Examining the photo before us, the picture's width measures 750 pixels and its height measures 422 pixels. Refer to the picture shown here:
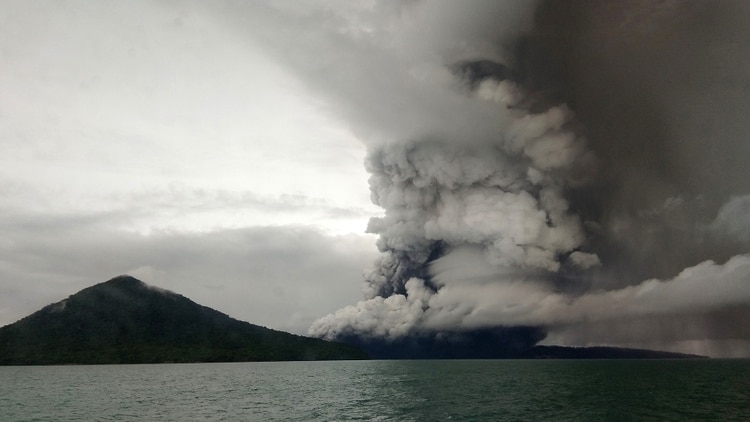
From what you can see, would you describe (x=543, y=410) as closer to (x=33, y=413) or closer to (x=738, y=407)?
(x=738, y=407)

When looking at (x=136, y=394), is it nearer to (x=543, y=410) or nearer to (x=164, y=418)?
(x=164, y=418)

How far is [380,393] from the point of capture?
118 m

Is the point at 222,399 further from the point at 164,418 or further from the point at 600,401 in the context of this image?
the point at 600,401

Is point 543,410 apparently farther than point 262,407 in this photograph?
No

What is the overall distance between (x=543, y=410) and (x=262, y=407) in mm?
48823

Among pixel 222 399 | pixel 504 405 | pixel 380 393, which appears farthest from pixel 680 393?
pixel 222 399

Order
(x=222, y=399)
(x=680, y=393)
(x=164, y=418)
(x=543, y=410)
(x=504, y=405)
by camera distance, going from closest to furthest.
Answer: (x=164, y=418), (x=543, y=410), (x=504, y=405), (x=222, y=399), (x=680, y=393)

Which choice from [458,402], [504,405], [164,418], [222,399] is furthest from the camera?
[222,399]

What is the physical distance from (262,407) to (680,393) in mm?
92777

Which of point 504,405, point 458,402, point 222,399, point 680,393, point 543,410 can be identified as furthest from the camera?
point 680,393

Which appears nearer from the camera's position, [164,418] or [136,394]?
[164,418]

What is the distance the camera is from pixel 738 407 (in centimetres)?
8331

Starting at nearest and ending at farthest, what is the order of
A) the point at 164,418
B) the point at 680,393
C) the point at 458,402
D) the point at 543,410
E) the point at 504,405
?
the point at 164,418 < the point at 543,410 < the point at 504,405 < the point at 458,402 < the point at 680,393

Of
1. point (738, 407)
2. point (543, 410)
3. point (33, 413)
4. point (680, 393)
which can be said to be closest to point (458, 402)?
point (543, 410)
